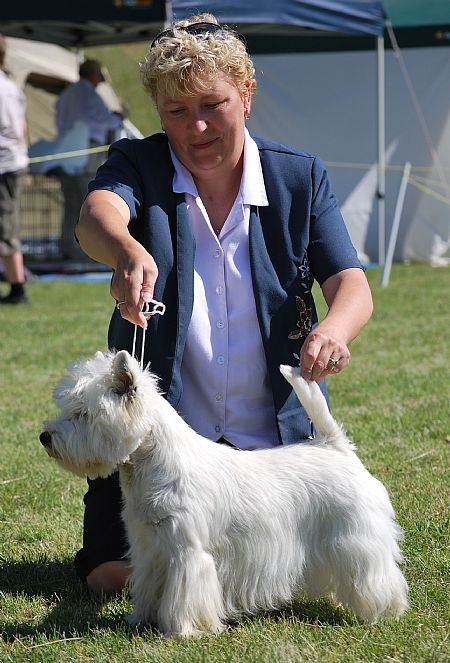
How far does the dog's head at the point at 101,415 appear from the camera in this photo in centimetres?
240

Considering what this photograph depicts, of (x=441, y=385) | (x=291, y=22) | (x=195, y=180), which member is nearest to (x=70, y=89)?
(x=291, y=22)

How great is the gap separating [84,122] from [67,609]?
9439 millimetres

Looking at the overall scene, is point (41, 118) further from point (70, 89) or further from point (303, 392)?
point (303, 392)

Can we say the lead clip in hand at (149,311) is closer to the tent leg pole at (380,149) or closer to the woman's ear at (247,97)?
the woman's ear at (247,97)

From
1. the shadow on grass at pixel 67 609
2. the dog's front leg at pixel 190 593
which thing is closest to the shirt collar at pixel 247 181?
the dog's front leg at pixel 190 593

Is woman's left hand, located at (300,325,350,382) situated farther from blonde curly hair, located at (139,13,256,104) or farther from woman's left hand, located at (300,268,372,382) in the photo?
blonde curly hair, located at (139,13,256,104)

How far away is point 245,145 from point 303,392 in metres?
0.85

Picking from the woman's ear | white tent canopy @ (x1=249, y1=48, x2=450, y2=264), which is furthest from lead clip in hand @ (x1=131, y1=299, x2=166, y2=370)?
white tent canopy @ (x1=249, y1=48, x2=450, y2=264)

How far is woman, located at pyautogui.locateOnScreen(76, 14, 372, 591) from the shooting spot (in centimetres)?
281

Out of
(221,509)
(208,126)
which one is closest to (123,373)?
(221,509)

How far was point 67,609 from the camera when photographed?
2.89 meters

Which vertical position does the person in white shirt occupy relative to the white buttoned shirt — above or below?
below

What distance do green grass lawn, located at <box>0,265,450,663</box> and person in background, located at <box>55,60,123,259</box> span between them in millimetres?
4426

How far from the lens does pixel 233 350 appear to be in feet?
9.58
